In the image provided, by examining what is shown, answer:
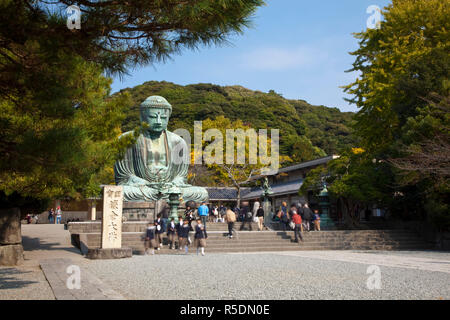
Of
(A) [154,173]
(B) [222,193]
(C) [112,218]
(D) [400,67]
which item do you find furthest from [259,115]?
(C) [112,218]

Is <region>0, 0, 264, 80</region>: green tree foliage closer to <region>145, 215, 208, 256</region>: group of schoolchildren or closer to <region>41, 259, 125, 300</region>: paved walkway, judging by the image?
<region>41, 259, 125, 300</region>: paved walkway

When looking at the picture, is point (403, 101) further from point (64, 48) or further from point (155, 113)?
point (64, 48)

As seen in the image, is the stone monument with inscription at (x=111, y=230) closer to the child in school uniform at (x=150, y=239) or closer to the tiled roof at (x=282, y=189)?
the child in school uniform at (x=150, y=239)

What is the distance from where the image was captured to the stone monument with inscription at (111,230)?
1042 cm

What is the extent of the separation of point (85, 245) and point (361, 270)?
7334mm

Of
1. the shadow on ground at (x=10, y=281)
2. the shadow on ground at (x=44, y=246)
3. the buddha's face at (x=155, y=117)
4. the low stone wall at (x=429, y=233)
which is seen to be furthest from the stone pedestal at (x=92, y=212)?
the shadow on ground at (x=10, y=281)

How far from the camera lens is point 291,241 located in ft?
48.1

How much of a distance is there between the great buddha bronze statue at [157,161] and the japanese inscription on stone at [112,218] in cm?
893

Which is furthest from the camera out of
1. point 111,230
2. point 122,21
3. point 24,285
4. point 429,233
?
point 429,233

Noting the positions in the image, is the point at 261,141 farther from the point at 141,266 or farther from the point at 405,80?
the point at 141,266

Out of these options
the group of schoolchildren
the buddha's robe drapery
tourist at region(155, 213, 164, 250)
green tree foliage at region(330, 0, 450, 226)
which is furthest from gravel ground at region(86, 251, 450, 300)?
the buddha's robe drapery

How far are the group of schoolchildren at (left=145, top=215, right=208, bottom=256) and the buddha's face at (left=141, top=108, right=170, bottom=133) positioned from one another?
8933 millimetres

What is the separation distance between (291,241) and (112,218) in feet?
20.9

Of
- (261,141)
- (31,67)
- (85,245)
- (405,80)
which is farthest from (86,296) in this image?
(261,141)
